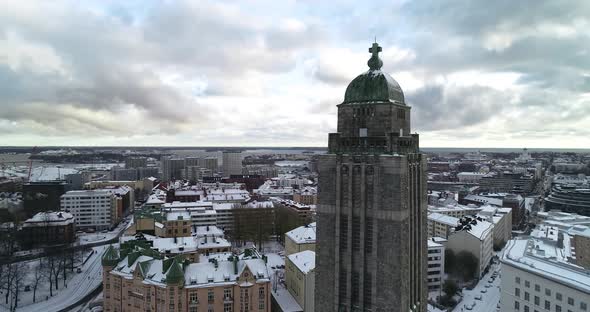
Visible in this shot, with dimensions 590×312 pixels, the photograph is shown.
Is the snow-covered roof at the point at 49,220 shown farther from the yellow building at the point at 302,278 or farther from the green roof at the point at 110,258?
the yellow building at the point at 302,278

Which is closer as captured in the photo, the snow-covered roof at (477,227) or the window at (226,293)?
the window at (226,293)

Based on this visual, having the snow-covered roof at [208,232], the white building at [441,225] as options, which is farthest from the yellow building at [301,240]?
the white building at [441,225]

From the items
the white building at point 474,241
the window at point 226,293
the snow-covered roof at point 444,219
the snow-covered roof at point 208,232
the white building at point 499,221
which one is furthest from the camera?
the white building at point 499,221

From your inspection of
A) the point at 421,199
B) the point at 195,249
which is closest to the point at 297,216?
the point at 195,249

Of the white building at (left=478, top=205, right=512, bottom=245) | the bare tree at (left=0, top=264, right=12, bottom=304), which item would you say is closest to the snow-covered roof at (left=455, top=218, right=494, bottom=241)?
the white building at (left=478, top=205, right=512, bottom=245)

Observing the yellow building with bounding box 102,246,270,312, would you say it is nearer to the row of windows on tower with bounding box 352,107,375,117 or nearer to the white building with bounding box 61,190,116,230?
the row of windows on tower with bounding box 352,107,375,117

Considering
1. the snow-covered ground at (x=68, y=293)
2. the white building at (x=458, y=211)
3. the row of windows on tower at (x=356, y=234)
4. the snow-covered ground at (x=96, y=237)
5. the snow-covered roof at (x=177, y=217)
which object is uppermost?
the row of windows on tower at (x=356, y=234)

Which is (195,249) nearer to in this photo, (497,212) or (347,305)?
(347,305)
